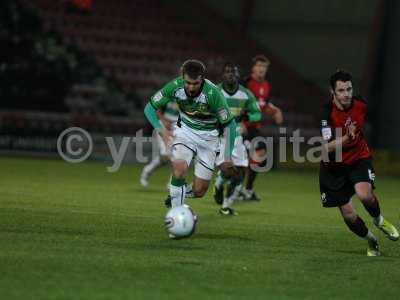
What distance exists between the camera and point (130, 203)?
1512 centimetres

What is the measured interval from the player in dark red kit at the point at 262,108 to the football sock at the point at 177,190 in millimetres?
5358

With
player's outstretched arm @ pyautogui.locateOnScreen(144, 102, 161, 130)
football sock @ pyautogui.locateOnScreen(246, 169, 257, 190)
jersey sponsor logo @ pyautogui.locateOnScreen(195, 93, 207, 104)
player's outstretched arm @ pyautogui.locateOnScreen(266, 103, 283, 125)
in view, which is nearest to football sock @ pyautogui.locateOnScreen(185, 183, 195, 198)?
player's outstretched arm @ pyautogui.locateOnScreen(144, 102, 161, 130)

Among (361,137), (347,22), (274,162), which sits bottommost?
(274,162)

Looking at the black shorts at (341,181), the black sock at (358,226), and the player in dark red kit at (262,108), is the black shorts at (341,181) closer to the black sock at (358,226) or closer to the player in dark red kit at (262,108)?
the black sock at (358,226)

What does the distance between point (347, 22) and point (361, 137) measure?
1989cm

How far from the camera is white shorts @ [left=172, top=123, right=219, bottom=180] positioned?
11641mm

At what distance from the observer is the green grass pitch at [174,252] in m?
7.82

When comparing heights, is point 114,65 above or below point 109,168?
above

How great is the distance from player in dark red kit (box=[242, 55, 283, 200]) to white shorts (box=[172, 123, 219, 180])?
4.62 metres

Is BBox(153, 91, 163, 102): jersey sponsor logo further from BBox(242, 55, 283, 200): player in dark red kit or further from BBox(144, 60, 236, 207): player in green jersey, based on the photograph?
BBox(242, 55, 283, 200): player in dark red kit

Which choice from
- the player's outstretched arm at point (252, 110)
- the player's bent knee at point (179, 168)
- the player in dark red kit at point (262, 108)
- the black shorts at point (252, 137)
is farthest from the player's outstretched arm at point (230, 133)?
the player in dark red kit at point (262, 108)

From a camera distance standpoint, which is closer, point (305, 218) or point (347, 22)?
point (305, 218)

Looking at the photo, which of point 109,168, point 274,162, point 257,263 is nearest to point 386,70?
point 274,162

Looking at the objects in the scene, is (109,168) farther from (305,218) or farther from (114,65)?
(305,218)
